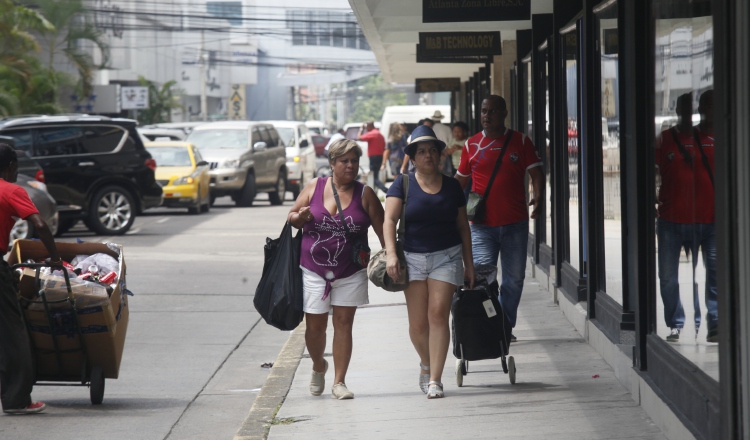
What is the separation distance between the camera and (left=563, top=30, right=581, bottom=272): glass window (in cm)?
975

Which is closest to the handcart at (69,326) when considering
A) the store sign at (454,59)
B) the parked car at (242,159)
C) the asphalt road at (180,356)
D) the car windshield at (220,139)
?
the asphalt road at (180,356)

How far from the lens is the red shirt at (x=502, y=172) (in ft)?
27.5

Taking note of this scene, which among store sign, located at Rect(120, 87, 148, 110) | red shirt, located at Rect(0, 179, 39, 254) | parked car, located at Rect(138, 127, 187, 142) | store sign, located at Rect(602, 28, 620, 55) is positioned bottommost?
Result: red shirt, located at Rect(0, 179, 39, 254)

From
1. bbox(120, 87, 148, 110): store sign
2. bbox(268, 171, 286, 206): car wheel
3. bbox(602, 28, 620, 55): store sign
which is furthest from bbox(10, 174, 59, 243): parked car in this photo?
bbox(120, 87, 148, 110): store sign

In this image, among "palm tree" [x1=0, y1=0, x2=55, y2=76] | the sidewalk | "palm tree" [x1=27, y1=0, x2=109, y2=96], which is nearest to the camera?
the sidewalk

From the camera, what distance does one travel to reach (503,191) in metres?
8.41

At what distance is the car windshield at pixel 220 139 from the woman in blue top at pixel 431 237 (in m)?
20.9

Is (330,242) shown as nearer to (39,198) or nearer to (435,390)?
(435,390)

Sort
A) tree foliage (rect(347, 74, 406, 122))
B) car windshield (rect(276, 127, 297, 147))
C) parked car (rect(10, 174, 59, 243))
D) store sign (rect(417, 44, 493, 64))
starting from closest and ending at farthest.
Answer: parked car (rect(10, 174, 59, 243)) → store sign (rect(417, 44, 493, 64)) → car windshield (rect(276, 127, 297, 147)) → tree foliage (rect(347, 74, 406, 122))

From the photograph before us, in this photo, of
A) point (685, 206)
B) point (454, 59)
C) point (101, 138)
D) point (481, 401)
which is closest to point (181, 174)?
point (101, 138)

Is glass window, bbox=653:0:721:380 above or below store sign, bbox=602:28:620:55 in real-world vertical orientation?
below

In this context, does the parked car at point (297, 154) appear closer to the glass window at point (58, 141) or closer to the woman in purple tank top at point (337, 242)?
the glass window at point (58, 141)

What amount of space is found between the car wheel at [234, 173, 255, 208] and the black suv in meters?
7.12

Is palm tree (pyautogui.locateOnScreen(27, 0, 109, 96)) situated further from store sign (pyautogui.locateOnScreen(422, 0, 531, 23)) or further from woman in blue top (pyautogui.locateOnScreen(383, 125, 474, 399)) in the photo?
woman in blue top (pyautogui.locateOnScreen(383, 125, 474, 399))
